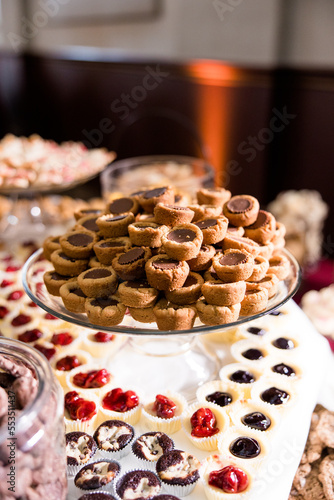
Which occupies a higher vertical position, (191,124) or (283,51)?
(283,51)

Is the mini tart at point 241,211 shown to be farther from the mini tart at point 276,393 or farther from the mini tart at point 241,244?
the mini tart at point 276,393

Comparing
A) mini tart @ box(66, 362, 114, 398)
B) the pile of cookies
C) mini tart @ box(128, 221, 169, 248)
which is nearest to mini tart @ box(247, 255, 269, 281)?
the pile of cookies

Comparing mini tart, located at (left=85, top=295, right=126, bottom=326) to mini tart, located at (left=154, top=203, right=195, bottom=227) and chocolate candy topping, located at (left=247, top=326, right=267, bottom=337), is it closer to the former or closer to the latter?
mini tart, located at (left=154, top=203, right=195, bottom=227)

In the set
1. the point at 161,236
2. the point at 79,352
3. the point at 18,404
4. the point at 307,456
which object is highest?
the point at 161,236

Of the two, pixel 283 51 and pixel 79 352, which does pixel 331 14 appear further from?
pixel 79 352

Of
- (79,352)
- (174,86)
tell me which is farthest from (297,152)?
(79,352)

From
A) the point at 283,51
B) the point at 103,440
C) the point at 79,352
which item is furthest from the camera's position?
the point at 283,51
